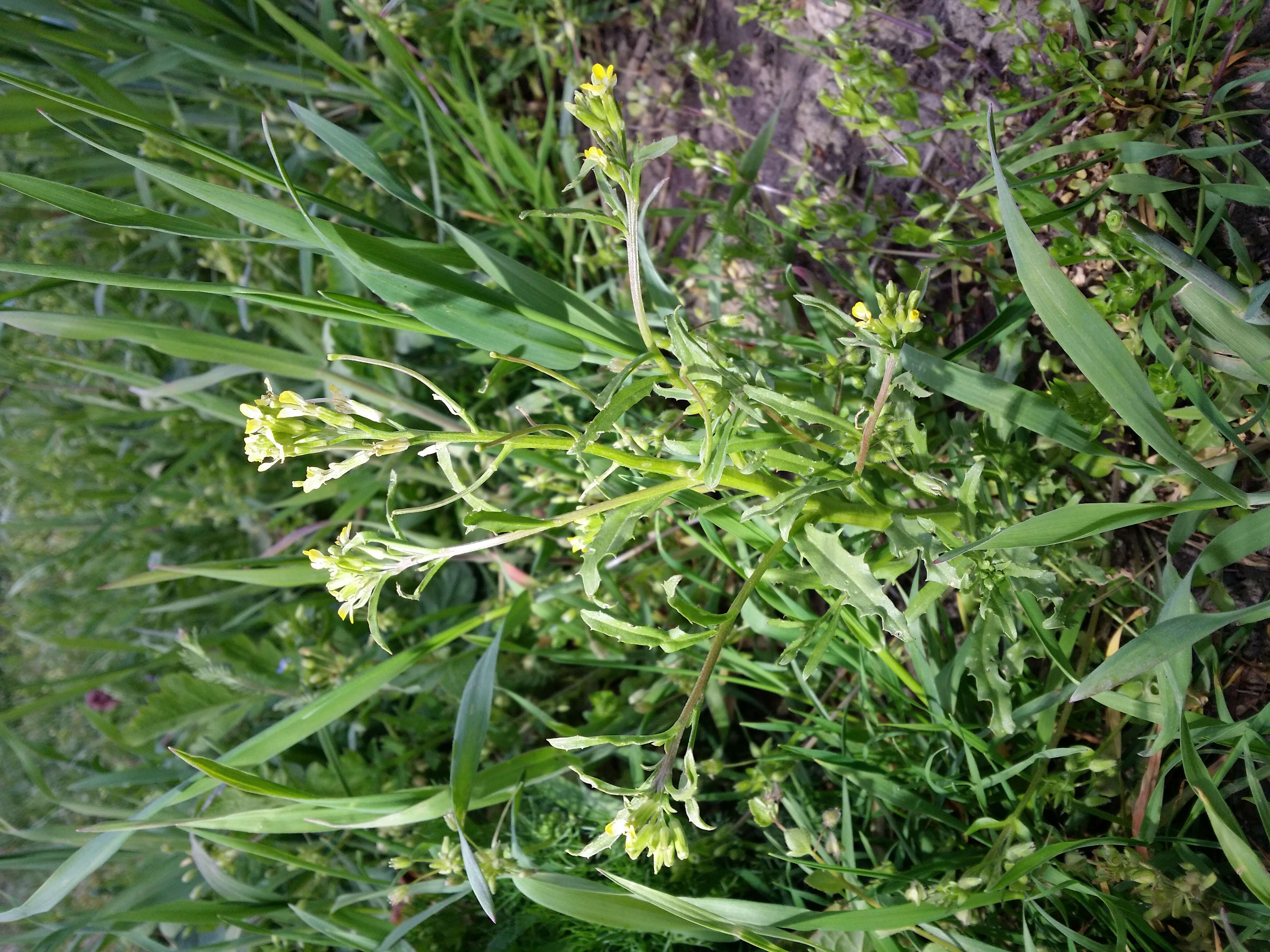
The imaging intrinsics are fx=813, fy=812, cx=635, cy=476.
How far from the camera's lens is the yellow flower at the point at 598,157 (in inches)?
24.5

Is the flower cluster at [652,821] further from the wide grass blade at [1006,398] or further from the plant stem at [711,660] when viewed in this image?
the wide grass blade at [1006,398]

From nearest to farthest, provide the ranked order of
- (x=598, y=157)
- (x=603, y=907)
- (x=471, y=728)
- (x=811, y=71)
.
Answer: (x=598, y=157)
(x=603, y=907)
(x=471, y=728)
(x=811, y=71)

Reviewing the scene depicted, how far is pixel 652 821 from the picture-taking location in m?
0.66

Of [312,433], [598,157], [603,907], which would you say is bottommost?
[603,907]

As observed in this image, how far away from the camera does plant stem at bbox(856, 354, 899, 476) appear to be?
686 mm

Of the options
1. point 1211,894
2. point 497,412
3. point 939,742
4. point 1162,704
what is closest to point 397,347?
point 497,412

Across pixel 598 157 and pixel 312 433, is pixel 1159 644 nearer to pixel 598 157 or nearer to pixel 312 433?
pixel 598 157

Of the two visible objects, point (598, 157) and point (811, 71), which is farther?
point (811, 71)

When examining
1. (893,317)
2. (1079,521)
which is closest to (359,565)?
(893,317)

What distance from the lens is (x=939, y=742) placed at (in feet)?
3.49

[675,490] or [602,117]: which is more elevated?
[602,117]

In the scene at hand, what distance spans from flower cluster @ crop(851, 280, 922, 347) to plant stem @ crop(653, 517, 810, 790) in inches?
7.6

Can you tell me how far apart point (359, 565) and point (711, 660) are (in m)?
0.31

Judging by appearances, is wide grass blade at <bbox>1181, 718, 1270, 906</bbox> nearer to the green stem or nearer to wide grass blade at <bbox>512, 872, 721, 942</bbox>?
the green stem
